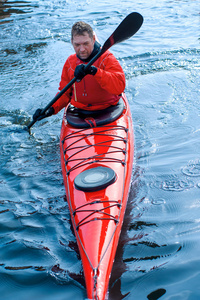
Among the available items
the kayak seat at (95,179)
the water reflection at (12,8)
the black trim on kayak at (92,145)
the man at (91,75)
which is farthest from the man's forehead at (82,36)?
the water reflection at (12,8)

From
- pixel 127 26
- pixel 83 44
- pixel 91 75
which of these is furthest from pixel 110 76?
pixel 127 26

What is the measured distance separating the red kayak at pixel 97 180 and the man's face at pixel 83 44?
0.63 metres

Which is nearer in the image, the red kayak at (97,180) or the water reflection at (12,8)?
the red kayak at (97,180)

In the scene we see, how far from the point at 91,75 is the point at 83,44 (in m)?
0.32

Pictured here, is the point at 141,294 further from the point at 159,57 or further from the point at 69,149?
the point at 159,57

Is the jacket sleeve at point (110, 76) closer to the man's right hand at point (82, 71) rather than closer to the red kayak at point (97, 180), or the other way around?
the man's right hand at point (82, 71)

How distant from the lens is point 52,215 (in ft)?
10.4

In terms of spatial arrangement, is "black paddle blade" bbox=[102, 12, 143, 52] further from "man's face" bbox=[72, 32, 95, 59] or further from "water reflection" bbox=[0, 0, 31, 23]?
"water reflection" bbox=[0, 0, 31, 23]

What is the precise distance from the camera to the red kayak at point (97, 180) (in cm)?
233

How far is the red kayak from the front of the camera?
2.33 m

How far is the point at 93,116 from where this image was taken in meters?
3.78

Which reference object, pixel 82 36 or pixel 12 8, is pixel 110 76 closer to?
pixel 82 36

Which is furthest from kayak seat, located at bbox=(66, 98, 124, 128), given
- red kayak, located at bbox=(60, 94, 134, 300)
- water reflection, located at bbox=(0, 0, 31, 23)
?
water reflection, located at bbox=(0, 0, 31, 23)

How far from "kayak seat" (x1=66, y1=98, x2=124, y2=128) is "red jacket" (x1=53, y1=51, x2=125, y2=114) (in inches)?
2.1
